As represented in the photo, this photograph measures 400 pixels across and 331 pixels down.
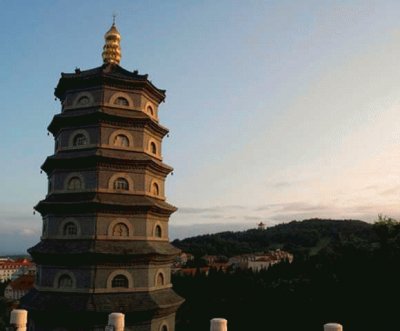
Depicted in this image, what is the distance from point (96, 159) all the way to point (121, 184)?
4.74 feet

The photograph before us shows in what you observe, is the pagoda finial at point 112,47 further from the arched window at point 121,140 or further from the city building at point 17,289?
the city building at point 17,289

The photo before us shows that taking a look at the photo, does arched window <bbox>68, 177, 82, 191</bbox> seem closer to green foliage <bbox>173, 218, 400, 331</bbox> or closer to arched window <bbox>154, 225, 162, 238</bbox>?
arched window <bbox>154, 225, 162, 238</bbox>

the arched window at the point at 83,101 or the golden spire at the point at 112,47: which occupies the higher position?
the golden spire at the point at 112,47

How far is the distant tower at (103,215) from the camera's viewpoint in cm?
1614

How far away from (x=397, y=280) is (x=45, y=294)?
61.1 feet

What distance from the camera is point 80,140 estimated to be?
18000 mm

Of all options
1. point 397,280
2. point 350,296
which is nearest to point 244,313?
point 350,296

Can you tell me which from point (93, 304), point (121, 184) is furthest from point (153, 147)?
point (93, 304)

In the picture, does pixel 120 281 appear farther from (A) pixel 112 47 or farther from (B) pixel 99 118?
(A) pixel 112 47

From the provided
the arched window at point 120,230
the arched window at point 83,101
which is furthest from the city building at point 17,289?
the arched window at point 120,230

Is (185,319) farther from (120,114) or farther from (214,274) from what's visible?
(120,114)

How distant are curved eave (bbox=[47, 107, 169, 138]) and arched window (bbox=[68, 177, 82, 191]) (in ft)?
7.72

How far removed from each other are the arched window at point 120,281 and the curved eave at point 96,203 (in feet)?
8.46

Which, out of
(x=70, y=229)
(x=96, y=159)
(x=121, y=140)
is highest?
(x=121, y=140)
